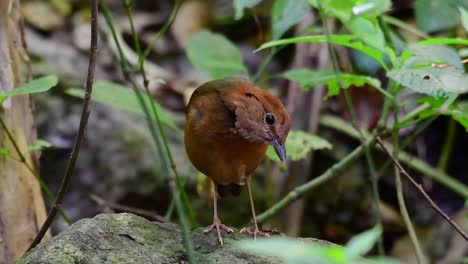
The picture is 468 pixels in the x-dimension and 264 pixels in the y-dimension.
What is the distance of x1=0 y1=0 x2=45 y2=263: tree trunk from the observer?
2777 mm

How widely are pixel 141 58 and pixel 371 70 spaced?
2.29 meters

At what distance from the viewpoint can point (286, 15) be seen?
2.77m

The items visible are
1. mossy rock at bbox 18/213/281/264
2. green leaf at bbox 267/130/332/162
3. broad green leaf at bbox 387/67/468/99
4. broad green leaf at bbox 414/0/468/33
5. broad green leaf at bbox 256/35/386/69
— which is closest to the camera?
mossy rock at bbox 18/213/281/264

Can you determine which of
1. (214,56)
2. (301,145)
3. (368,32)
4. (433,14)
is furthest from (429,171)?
(368,32)

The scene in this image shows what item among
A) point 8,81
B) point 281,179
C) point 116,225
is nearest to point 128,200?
point 281,179

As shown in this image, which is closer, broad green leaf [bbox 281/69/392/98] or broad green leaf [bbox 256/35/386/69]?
broad green leaf [bbox 256/35/386/69]

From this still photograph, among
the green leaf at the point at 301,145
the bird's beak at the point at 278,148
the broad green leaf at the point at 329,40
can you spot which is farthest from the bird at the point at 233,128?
the green leaf at the point at 301,145

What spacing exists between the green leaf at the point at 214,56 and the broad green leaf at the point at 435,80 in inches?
38.6

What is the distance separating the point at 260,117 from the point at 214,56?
817mm

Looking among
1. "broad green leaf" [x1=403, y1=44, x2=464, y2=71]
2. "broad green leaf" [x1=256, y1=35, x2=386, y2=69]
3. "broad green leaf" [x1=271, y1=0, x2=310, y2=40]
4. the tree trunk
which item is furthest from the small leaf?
"broad green leaf" [x1=403, y1=44, x2=464, y2=71]

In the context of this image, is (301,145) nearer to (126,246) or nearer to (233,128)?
(233,128)

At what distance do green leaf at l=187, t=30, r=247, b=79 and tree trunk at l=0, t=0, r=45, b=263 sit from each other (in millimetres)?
758

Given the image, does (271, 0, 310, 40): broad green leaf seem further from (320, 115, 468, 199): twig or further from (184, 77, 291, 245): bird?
(320, 115, 468, 199): twig

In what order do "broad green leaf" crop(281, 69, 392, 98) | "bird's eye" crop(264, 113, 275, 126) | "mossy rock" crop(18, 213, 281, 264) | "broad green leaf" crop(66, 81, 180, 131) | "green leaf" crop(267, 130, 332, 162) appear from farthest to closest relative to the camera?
"green leaf" crop(267, 130, 332, 162)
"broad green leaf" crop(66, 81, 180, 131)
"broad green leaf" crop(281, 69, 392, 98)
"bird's eye" crop(264, 113, 275, 126)
"mossy rock" crop(18, 213, 281, 264)
